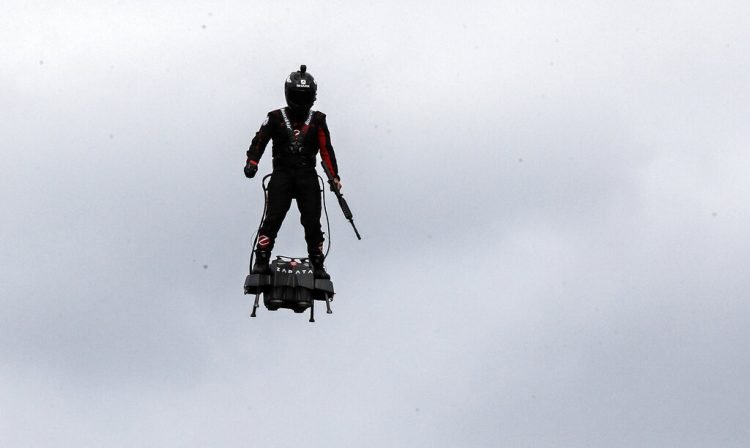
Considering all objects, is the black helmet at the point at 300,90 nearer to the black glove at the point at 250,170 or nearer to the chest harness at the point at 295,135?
the chest harness at the point at 295,135

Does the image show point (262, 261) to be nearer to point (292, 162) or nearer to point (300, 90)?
point (292, 162)

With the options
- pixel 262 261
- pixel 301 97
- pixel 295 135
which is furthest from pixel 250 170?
pixel 262 261

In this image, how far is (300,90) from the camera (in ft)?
166

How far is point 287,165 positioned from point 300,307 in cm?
274

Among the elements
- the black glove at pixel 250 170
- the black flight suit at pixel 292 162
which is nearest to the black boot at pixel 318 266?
the black flight suit at pixel 292 162

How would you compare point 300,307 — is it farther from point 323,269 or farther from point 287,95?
point 287,95

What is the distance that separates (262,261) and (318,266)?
1117 millimetres

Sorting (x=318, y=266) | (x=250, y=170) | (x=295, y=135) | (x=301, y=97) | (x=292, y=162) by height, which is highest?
(x=301, y=97)

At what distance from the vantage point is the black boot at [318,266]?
5131 cm

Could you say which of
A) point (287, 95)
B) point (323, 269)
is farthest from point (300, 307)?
point (287, 95)

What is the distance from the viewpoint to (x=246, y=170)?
50.6m

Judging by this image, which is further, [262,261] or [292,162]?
[262,261]

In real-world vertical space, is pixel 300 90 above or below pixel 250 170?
above

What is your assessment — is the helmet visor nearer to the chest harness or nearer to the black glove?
the chest harness
